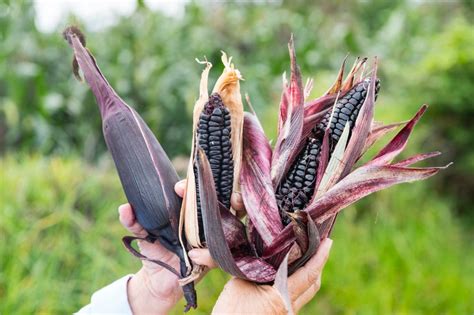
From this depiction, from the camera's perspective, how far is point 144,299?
1483 mm

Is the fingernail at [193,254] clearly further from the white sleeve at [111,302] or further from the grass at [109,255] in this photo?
the grass at [109,255]

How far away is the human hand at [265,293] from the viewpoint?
1104 mm

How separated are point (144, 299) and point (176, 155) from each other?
2786mm

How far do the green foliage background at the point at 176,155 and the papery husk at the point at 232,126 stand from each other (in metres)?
0.62

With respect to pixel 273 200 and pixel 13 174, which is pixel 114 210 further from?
pixel 273 200

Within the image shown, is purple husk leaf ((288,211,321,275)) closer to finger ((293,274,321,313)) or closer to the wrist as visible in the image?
finger ((293,274,321,313))

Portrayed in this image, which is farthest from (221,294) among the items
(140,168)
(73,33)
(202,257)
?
(73,33)

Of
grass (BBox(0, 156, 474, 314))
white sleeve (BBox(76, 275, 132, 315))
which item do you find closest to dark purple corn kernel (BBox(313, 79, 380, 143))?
white sleeve (BBox(76, 275, 132, 315))

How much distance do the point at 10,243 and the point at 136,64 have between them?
2288 millimetres

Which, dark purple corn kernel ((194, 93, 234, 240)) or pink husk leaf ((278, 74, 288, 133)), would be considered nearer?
dark purple corn kernel ((194, 93, 234, 240))

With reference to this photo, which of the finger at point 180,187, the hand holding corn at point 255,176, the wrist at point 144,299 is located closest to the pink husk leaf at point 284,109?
the hand holding corn at point 255,176

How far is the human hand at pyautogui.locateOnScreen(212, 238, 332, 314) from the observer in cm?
110

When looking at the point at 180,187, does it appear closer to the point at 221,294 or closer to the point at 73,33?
the point at 221,294

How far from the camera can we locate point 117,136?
123cm
